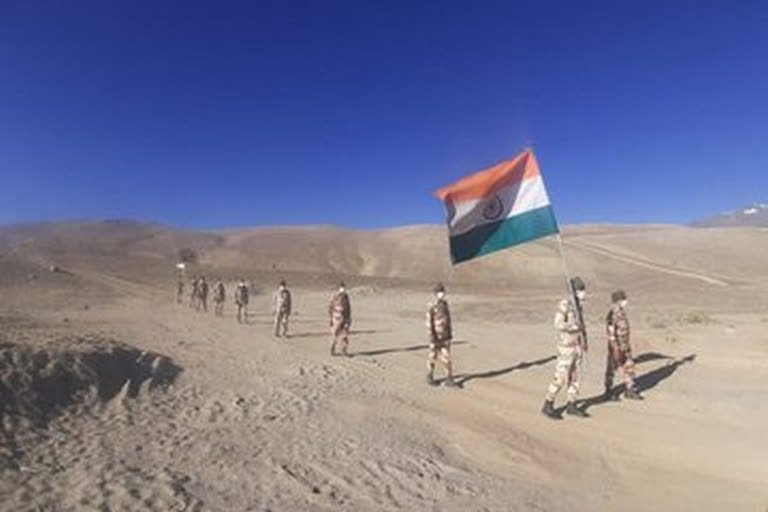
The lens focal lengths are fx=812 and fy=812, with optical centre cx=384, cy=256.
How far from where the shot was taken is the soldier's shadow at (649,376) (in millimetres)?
14688

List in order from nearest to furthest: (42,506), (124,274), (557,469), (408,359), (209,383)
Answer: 1. (42,506)
2. (557,469)
3. (209,383)
4. (408,359)
5. (124,274)

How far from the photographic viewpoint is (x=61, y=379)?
39.6 ft

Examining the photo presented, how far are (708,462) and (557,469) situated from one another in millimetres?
2199

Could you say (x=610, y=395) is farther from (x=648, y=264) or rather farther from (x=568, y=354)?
(x=648, y=264)

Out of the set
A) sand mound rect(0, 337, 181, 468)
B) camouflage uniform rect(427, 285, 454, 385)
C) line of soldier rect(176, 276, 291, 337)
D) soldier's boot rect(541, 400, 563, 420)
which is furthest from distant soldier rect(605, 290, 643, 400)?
line of soldier rect(176, 276, 291, 337)

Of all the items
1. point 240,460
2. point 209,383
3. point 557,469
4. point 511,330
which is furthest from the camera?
point 511,330

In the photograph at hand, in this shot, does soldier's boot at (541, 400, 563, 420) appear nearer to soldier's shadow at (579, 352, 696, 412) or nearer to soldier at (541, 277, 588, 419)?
soldier at (541, 277, 588, 419)

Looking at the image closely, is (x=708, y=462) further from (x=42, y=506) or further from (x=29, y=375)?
(x=29, y=375)

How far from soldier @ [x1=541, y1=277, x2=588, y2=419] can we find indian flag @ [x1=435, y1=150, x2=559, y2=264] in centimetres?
158

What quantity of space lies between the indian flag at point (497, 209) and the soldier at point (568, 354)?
1576mm

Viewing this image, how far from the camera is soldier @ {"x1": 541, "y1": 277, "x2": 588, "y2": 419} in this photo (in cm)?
1306

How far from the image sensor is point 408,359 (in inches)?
803

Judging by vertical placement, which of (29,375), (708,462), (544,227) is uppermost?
(544,227)

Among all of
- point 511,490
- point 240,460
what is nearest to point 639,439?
point 511,490
